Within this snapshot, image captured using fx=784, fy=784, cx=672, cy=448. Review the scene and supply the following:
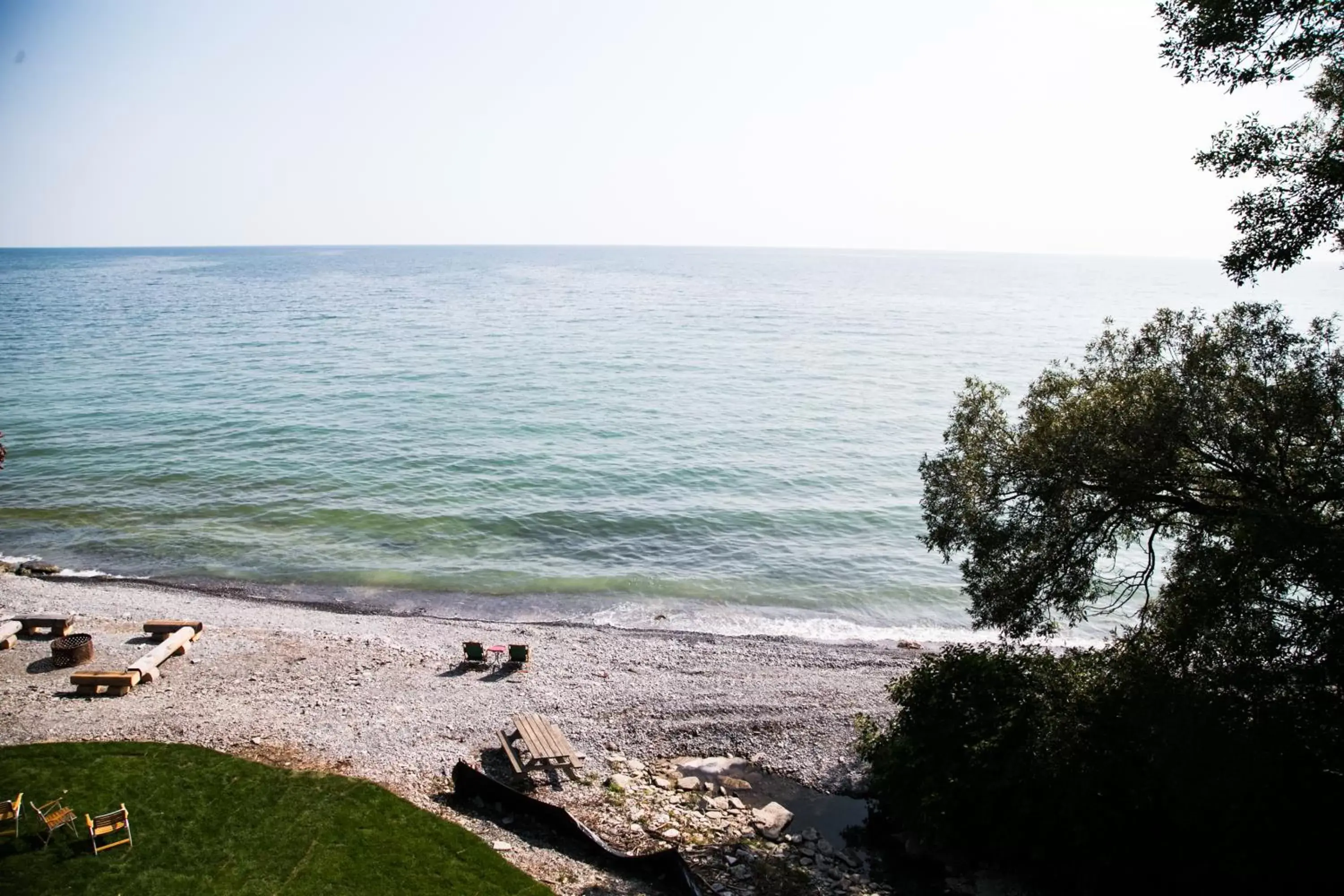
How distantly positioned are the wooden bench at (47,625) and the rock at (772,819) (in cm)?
2109

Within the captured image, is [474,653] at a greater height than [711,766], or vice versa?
[474,653]

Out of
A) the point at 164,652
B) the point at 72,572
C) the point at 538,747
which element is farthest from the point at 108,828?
the point at 72,572

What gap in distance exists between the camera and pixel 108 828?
45.3 feet

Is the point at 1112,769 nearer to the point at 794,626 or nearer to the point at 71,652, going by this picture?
the point at 794,626

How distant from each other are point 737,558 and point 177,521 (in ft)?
88.2

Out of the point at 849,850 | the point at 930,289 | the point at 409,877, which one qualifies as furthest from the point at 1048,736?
the point at 930,289

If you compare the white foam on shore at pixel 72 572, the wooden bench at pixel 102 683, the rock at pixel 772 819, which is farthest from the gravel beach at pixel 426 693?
the white foam on shore at pixel 72 572

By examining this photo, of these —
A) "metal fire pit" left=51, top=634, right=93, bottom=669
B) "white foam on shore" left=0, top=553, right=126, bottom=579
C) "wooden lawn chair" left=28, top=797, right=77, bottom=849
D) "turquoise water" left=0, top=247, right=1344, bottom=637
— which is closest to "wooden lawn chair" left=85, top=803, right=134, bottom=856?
"wooden lawn chair" left=28, top=797, right=77, bottom=849

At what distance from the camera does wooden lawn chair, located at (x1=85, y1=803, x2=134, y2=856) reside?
13.6 meters

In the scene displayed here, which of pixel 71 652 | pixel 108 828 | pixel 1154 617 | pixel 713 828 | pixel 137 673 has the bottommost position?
pixel 713 828

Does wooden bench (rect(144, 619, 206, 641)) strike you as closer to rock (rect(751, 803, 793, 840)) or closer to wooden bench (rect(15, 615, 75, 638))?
wooden bench (rect(15, 615, 75, 638))

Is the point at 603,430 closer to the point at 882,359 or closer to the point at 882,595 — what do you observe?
the point at 882,595

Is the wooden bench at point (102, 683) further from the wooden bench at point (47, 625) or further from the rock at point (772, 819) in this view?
the rock at point (772, 819)

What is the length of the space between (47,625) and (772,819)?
874 inches
